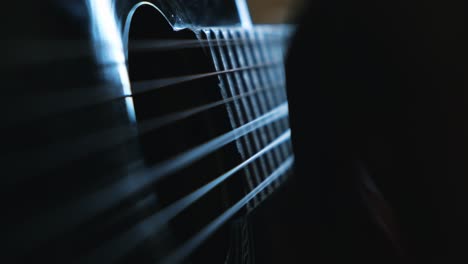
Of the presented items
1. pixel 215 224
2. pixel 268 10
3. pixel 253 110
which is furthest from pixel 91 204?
pixel 268 10

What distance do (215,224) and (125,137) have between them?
0.19 meters

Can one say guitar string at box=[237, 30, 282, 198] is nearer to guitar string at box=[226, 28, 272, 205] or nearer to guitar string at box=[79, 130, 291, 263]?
guitar string at box=[226, 28, 272, 205]

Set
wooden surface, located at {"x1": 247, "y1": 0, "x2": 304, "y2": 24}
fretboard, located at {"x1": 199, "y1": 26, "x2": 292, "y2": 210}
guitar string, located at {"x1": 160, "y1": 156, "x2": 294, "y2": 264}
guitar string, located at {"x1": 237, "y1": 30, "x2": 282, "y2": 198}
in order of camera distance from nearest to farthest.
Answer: guitar string, located at {"x1": 160, "y1": 156, "x2": 294, "y2": 264}, fretboard, located at {"x1": 199, "y1": 26, "x2": 292, "y2": 210}, guitar string, located at {"x1": 237, "y1": 30, "x2": 282, "y2": 198}, wooden surface, located at {"x1": 247, "y1": 0, "x2": 304, "y2": 24}

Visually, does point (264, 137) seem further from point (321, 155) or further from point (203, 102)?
point (321, 155)

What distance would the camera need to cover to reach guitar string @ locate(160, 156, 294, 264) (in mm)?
541

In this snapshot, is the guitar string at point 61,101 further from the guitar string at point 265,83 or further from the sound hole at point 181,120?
the guitar string at point 265,83

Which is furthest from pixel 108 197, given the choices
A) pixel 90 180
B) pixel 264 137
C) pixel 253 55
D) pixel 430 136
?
pixel 253 55

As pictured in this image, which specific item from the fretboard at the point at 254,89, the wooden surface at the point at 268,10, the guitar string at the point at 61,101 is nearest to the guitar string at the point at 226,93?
the fretboard at the point at 254,89

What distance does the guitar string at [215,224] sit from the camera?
541 millimetres

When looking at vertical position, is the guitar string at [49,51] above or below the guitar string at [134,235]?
above

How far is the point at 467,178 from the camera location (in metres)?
0.48

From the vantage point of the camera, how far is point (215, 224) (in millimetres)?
616

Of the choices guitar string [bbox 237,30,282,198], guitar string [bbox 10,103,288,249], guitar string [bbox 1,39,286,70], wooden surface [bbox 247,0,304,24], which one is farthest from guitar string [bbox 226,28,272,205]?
wooden surface [bbox 247,0,304,24]

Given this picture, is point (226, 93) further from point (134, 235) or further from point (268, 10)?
point (268, 10)
